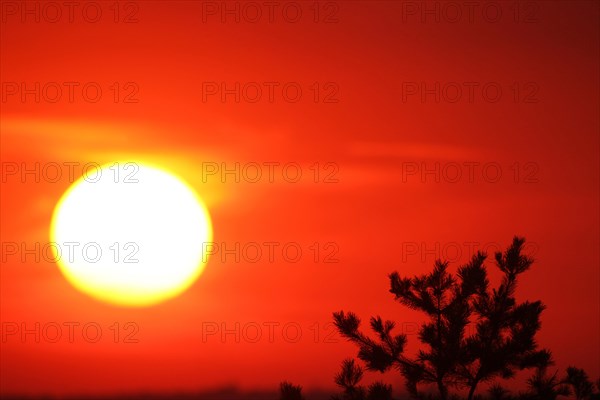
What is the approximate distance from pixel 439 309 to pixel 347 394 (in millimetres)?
2186

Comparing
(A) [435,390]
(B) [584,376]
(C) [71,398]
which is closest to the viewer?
(B) [584,376]

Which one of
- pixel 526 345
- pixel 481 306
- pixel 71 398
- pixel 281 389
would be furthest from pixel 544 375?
pixel 71 398

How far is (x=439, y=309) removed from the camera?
15.7 meters

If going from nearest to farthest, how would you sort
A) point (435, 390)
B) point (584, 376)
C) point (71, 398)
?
point (584, 376) < point (435, 390) < point (71, 398)

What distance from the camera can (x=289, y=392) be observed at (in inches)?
589

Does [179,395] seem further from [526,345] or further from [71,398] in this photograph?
[526,345]

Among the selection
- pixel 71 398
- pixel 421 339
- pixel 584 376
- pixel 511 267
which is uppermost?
pixel 71 398

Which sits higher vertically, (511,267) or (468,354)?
(511,267)

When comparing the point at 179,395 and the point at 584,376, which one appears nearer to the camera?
the point at 584,376

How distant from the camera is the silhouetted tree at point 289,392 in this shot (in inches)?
585

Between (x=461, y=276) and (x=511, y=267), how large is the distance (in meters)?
0.87

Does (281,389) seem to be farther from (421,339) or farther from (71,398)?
(71,398)

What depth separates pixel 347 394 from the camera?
50.5 ft

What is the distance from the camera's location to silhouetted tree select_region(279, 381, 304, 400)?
14.9 m
